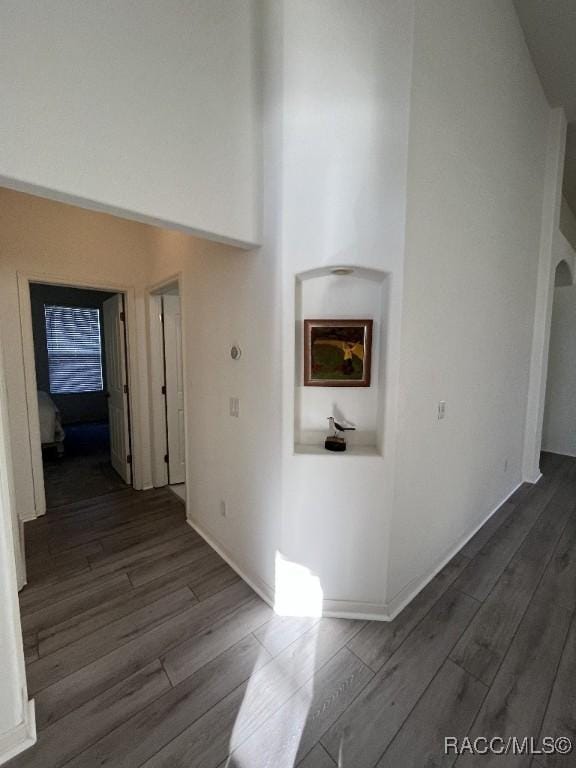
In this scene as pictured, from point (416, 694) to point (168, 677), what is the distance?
1.16m

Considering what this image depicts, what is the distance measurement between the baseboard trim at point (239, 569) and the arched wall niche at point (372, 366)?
3.12ft

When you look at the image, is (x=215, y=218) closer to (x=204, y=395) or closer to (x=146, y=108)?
(x=146, y=108)

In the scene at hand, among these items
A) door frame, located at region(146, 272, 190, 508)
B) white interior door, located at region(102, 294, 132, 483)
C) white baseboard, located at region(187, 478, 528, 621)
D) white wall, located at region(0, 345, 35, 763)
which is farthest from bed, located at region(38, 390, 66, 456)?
white wall, located at region(0, 345, 35, 763)

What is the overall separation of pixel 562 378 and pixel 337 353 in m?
4.63

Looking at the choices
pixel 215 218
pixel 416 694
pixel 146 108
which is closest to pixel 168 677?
pixel 416 694

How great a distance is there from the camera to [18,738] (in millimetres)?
1237

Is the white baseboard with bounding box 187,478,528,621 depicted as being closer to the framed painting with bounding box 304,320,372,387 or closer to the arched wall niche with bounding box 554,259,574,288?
the framed painting with bounding box 304,320,372,387

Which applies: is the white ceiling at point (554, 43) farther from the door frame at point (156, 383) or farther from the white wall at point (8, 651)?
the white wall at point (8, 651)

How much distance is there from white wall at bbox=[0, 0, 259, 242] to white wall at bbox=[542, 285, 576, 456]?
16.1ft

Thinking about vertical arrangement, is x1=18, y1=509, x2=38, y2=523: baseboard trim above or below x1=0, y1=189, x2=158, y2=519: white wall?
below

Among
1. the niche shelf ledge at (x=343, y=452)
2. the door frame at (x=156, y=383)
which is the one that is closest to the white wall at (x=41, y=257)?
the door frame at (x=156, y=383)

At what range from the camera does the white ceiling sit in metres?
2.40

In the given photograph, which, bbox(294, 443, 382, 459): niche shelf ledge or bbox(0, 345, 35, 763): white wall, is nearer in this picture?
bbox(0, 345, 35, 763): white wall

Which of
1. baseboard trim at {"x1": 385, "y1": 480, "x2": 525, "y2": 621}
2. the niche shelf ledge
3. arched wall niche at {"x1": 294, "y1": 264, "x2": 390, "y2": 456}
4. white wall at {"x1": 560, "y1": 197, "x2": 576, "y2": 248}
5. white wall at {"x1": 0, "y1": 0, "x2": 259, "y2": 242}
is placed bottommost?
baseboard trim at {"x1": 385, "y1": 480, "x2": 525, "y2": 621}
